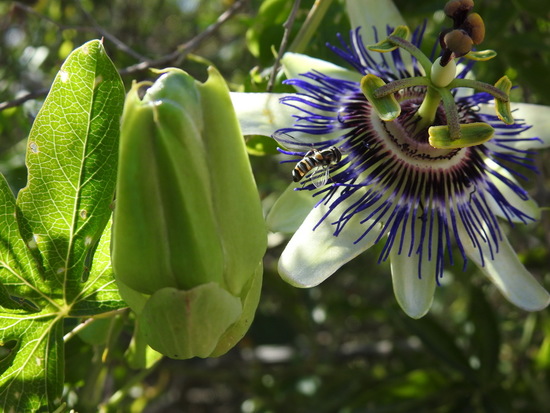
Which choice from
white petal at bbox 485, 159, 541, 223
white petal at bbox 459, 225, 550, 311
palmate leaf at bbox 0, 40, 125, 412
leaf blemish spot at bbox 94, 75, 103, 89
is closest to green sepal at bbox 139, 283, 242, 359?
palmate leaf at bbox 0, 40, 125, 412

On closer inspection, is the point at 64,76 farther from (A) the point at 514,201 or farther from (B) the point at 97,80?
(A) the point at 514,201

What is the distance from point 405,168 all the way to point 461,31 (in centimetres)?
34

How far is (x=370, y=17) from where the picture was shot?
1.42m

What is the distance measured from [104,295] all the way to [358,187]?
18.8 inches

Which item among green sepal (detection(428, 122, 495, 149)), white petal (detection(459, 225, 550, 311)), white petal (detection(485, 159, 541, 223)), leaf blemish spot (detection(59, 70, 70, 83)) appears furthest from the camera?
white petal (detection(485, 159, 541, 223))

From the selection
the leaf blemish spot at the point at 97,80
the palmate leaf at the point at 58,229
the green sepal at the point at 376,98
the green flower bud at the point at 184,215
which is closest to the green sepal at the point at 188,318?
the green flower bud at the point at 184,215

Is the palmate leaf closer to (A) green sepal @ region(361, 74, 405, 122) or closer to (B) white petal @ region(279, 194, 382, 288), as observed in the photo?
(B) white petal @ region(279, 194, 382, 288)

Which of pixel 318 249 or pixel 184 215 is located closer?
pixel 184 215

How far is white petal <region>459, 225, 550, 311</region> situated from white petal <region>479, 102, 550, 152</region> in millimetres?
224

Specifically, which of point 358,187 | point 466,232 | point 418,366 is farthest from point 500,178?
point 418,366

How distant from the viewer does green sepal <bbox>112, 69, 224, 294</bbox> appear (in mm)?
795

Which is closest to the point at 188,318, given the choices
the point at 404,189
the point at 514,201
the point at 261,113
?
the point at 261,113

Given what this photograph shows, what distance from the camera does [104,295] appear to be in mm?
1091

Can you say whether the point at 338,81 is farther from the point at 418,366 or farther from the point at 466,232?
the point at 418,366
